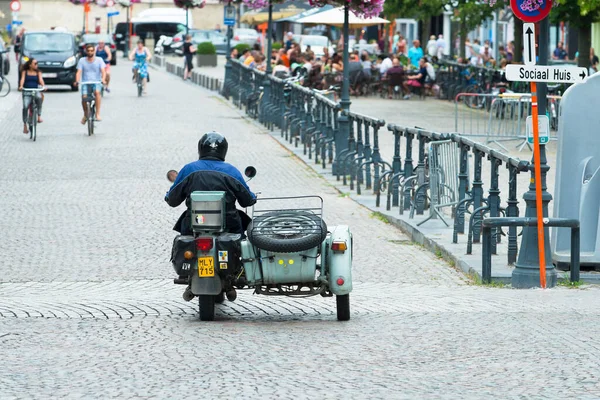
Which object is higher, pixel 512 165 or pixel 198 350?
pixel 512 165

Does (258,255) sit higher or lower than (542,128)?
lower

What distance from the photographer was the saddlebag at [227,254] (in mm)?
9250

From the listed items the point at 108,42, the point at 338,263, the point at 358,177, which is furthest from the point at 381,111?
the point at 108,42

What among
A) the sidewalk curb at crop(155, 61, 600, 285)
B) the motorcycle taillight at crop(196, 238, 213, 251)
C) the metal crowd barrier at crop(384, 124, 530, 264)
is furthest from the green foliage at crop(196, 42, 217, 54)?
the motorcycle taillight at crop(196, 238, 213, 251)

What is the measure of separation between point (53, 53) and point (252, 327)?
32.7 m

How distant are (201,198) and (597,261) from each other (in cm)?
398

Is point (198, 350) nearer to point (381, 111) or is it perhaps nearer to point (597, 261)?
point (597, 261)

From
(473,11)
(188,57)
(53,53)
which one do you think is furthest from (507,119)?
(188,57)

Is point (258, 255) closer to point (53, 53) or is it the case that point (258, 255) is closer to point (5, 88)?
point (53, 53)

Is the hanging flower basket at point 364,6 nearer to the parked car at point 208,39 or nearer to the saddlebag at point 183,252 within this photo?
the saddlebag at point 183,252

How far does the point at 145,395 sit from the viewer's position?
689 centimetres

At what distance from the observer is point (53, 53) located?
4081 cm

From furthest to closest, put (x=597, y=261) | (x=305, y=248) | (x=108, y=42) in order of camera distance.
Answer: (x=108, y=42), (x=597, y=261), (x=305, y=248)

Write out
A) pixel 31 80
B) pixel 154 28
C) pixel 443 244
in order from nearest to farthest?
1. pixel 443 244
2. pixel 31 80
3. pixel 154 28
